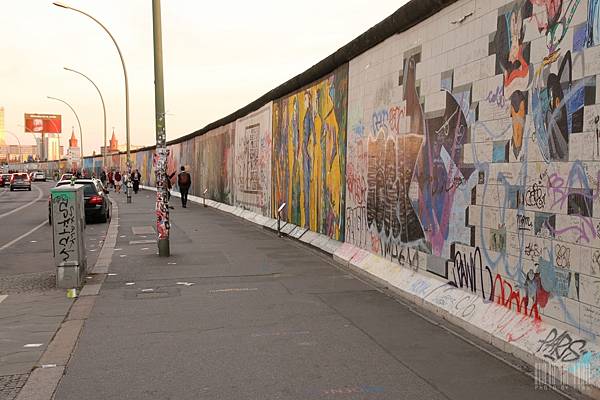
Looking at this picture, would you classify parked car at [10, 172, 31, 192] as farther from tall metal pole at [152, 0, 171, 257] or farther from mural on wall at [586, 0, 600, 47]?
mural on wall at [586, 0, 600, 47]

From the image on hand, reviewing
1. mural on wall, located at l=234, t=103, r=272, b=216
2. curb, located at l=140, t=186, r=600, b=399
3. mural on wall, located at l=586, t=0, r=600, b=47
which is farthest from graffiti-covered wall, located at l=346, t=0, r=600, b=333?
A: mural on wall, located at l=234, t=103, r=272, b=216

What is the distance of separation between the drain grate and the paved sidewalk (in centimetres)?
33

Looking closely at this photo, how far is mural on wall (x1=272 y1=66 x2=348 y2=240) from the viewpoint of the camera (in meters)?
12.3

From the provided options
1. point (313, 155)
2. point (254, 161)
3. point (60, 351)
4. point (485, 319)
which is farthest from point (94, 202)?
point (485, 319)

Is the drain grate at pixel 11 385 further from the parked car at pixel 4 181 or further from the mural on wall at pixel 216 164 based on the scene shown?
the parked car at pixel 4 181

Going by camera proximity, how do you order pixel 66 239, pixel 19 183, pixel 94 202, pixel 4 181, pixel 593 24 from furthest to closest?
1. pixel 4 181
2. pixel 19 183
3. pixel 94 202
4. pixel 66 239
5. pixel 593 24

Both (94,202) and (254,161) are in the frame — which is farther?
(254,161)

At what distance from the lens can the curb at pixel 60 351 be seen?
4.77m

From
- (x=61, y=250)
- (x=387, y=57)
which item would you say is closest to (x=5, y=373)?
(x=61, y=250)

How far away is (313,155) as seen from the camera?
14.2 m

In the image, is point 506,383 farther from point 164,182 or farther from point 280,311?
point 164,182

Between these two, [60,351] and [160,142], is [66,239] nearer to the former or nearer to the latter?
[60,351]

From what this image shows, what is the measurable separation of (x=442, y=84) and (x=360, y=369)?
403 centimetres

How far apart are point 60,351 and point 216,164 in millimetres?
23545
